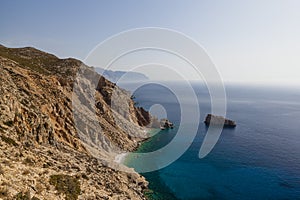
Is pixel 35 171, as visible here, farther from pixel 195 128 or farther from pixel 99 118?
pixel 195 128

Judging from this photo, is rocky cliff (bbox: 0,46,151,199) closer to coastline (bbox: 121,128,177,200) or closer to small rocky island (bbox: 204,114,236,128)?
coastline (bbox: 121,128,177,200)

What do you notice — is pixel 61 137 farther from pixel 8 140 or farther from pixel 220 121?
pixel 220 121

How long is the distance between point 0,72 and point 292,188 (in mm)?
65450

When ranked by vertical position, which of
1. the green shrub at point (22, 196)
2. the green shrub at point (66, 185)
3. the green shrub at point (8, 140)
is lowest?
the green shrub at point (66, 185)

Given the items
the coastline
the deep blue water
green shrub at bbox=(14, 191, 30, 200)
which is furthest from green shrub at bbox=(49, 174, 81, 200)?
the deep blue water

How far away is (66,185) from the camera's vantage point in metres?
30.8

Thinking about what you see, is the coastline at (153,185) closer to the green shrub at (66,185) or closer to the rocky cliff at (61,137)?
the rocky cliff at (61,137)

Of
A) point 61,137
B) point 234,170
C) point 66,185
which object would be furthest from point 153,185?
point 66,185

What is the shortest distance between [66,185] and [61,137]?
22.9m

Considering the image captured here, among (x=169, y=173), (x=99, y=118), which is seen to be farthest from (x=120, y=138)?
(x=169, y=173)

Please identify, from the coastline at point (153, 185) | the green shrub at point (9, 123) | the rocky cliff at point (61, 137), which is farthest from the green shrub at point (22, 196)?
the coastline at point (153, 185)

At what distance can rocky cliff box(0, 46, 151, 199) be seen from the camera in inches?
1120

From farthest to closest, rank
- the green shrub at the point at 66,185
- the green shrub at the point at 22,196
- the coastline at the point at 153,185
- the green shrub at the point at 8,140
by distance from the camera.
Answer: the coastline at the point at 153,185 → the green shrub at the point at 8,140 → the green shrub at the point at 66,185 → the green shrub at the point at 22,196

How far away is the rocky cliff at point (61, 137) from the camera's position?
28.5 metres
